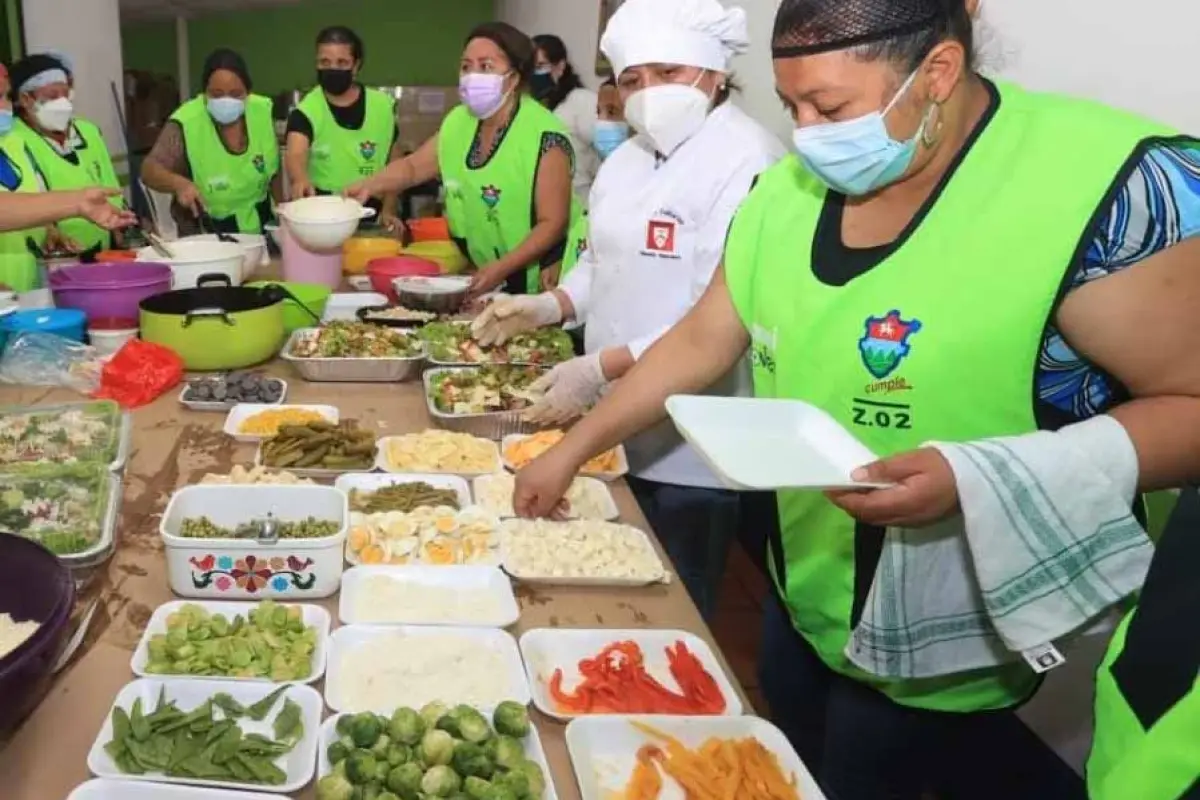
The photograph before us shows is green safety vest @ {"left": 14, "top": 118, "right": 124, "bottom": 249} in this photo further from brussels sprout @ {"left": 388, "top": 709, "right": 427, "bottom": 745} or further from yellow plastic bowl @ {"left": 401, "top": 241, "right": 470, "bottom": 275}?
brussels sprout @ {"left": 388, "top": 709, "right": 427, "bottom": 745}

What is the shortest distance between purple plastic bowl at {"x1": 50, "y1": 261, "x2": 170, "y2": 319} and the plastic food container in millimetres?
406

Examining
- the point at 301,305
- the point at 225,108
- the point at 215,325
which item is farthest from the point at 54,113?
the point at 215,325

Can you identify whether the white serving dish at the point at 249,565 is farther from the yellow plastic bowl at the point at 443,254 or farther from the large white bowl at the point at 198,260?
the yellow plastic bowl at the point at 443,254

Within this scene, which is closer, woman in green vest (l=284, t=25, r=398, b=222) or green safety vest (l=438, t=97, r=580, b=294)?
green safety vest (l=438, t=97, r=580, b=294)

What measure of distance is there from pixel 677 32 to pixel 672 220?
0.38m

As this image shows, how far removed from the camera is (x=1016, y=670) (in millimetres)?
1397

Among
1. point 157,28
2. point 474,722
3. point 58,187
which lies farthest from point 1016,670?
point 157,28

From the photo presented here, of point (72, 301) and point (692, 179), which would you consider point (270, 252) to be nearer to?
point (72, 301)

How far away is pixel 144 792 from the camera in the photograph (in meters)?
1.03

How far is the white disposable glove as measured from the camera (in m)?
2.47

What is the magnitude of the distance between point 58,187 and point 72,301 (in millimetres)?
1877

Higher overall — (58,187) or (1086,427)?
(1086,427)

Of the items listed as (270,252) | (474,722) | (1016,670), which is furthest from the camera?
(270,252)

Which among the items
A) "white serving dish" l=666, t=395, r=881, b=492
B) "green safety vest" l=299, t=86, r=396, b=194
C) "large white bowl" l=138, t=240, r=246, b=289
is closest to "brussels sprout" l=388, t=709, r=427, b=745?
"white serving dish" l=666, t=395, r=881, b=492
